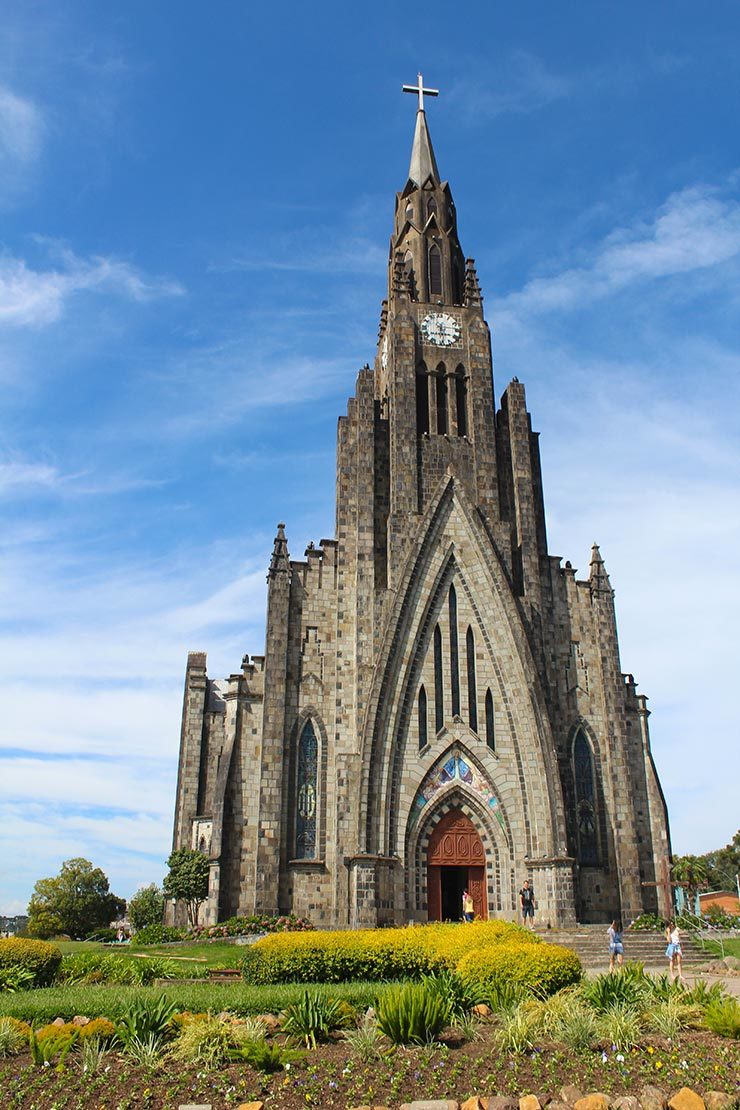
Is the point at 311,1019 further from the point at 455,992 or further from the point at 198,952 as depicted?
the point at 198,952

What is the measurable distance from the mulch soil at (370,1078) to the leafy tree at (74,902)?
186 ft

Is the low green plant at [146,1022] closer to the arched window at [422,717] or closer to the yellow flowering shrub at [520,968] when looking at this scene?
the yellow flowering shrub at [520,968]

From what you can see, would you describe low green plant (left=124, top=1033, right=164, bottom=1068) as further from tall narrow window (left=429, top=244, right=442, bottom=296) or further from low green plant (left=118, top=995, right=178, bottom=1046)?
tall narrow window (left=429, top=244, right=442, bottom=296)

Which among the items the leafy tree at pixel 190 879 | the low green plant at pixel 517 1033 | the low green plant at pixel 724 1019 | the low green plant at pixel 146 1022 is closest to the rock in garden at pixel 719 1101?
the low green plant at pixel 724 1019

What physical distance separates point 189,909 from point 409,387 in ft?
81.6

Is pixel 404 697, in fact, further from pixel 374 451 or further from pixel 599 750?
pixel 374 451

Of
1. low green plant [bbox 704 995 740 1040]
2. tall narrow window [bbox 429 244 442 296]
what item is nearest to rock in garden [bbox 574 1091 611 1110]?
low green plant [bbox 704 995 740 1040]

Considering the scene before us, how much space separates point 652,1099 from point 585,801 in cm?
2649

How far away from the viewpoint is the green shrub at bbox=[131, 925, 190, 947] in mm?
32719

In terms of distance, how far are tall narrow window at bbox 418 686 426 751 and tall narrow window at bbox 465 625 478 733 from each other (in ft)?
6.12

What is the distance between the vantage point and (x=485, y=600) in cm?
3828

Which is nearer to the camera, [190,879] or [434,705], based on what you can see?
[434,705]

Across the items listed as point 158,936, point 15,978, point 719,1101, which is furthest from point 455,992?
point 158,936

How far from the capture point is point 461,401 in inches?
1708
